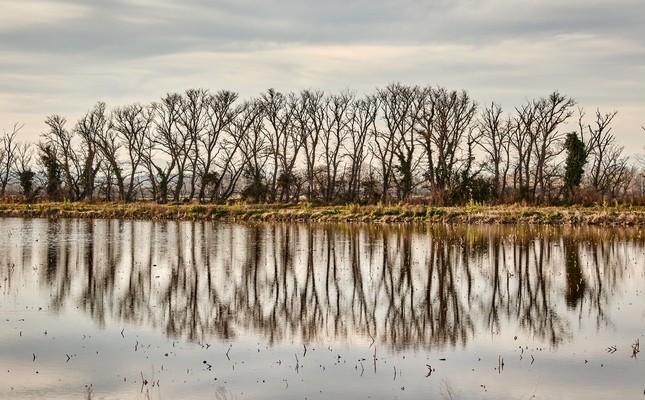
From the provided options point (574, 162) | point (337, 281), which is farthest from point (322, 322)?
point (574, 162)

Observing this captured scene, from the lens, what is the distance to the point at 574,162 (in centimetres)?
5853

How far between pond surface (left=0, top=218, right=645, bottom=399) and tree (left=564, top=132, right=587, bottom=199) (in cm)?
3150

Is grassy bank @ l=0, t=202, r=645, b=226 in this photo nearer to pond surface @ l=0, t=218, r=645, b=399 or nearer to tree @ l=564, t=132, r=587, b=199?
tree @ l=564, t=132, r=587, b=199

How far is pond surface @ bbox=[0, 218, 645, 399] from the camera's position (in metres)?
10.2

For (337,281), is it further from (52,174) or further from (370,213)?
(52,174)

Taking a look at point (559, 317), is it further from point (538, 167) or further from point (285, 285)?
point (538, 167)

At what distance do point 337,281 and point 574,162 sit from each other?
43672mm

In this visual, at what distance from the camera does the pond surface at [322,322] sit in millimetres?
10172

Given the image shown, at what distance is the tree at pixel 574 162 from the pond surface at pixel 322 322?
31502mm

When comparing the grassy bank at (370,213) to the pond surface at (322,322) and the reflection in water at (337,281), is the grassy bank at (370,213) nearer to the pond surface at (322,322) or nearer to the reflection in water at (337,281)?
the reflection in water at (337,281)

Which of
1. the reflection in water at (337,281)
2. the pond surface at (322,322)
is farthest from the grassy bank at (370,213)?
the pond surface at (322,322)

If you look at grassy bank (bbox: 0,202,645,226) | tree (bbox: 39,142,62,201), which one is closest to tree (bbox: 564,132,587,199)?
grassy bank (bbox: 0,202,645,226)

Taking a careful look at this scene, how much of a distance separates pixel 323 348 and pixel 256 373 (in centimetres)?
184

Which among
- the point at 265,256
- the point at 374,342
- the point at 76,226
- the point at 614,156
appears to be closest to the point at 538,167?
the point at 614,156
